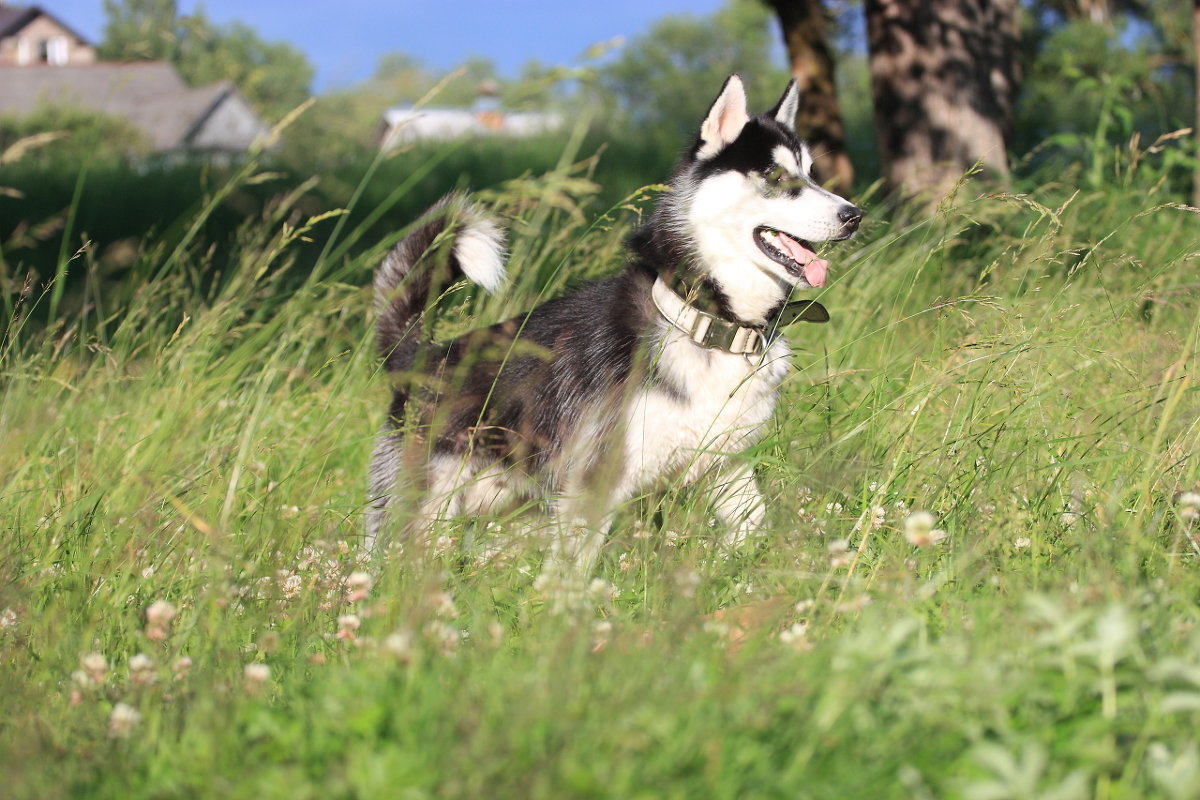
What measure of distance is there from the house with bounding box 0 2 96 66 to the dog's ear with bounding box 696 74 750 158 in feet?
235

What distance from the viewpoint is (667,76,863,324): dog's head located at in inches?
124

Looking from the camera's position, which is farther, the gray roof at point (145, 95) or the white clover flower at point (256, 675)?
the gray roof at point (145, 95)

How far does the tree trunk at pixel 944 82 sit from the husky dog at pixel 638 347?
319 centimetres

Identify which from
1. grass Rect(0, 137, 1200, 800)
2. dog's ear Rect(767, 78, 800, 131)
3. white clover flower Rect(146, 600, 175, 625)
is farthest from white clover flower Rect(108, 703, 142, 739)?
dog's ear Rect(767, 78, 800, 131)

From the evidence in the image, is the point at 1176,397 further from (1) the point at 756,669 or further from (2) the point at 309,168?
(2) the point at 309,168

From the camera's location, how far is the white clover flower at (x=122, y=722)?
165 cm

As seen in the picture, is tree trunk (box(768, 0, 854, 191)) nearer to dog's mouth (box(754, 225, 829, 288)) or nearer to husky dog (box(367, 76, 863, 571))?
husky dog (box(367, 76, 863, 571))

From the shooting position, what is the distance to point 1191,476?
262 centimetres

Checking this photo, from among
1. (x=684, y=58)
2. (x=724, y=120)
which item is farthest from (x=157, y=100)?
(x=684, y=58)

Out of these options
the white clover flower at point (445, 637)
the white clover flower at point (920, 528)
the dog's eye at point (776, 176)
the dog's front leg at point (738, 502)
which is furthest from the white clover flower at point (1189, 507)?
the white clover flower at point (445, 637)

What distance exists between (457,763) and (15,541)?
1.79 meters

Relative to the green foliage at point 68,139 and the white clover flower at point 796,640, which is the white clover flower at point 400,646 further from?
the green foliage at point 68,139

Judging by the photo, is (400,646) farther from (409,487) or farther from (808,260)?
(808,260)

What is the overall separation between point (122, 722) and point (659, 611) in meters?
1.02
